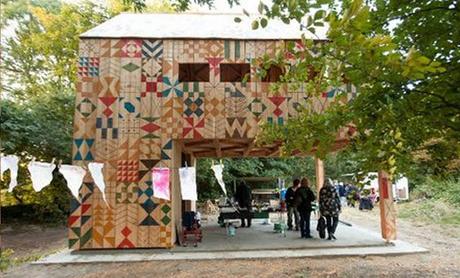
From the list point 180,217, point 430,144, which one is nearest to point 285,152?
point 430,144

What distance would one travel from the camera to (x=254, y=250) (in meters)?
8.76

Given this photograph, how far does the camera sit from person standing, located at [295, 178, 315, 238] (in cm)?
1005

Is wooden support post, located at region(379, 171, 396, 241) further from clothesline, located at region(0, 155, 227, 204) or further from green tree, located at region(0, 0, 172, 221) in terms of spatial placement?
green tree, located at region(0, 0, 172, 221)

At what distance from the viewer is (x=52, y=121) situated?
13.8 meters

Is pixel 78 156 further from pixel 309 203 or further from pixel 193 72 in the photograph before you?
pixel 309 203

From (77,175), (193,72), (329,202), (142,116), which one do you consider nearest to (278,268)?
(329,202)

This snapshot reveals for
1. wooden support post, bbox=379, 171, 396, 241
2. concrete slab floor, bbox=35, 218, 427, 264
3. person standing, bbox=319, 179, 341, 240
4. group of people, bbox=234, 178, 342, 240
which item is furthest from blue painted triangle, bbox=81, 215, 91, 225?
wooden support post, bbox=379, 171, 396, 241

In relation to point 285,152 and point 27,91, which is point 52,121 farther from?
point 285,152

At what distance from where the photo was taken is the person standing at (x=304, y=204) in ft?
33.0

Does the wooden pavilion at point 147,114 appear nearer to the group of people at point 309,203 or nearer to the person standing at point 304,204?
the group of people at point 309,203

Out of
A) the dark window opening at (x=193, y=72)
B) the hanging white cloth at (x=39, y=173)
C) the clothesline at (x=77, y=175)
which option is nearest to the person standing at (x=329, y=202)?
the clothesline at (x=77, y=175)

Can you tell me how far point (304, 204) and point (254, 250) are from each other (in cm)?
215

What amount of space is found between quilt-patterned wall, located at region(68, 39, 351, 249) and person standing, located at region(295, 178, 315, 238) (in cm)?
229

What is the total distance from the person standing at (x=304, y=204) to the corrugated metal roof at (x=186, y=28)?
412 cm
